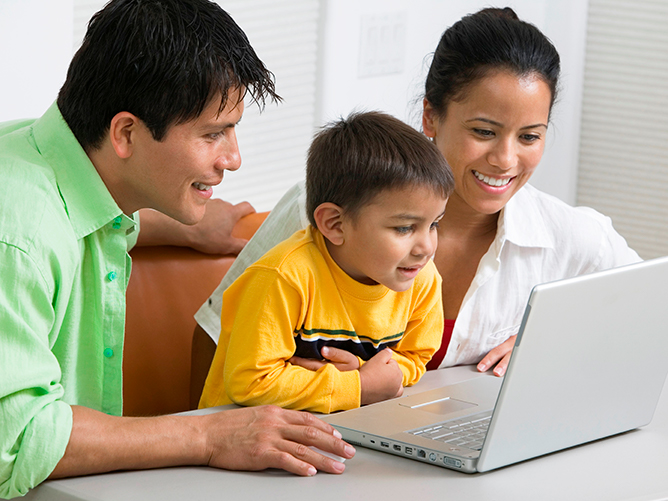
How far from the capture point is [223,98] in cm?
111

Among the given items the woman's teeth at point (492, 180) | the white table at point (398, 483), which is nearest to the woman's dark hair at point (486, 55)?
the woman's teeth at point (492, 180)

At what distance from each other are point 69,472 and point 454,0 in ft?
8.10

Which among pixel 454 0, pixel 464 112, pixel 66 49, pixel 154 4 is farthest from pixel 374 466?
pixel 454 0

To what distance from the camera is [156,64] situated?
3.54 feet

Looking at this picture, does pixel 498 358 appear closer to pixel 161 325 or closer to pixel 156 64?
pixel 161 325

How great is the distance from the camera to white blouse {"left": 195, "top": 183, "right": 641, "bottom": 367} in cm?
157

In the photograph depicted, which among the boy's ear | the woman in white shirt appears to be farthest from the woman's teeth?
the boy's ear

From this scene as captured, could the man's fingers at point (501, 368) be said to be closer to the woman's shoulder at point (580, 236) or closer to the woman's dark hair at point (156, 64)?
the woman's shoulder at point (580, 236)

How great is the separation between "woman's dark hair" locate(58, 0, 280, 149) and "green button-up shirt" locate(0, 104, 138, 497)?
68 mm

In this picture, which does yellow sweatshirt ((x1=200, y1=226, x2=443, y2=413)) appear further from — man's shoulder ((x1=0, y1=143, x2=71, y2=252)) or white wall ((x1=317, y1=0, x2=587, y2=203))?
white wall ((x1=317, y1=0, x2=587, y2=203))

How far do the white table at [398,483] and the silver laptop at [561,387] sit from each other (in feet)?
0.06

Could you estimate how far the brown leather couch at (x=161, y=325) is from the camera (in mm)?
1591

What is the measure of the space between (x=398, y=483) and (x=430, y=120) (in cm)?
86

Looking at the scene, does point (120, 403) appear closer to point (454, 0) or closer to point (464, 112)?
point (464, 112)
